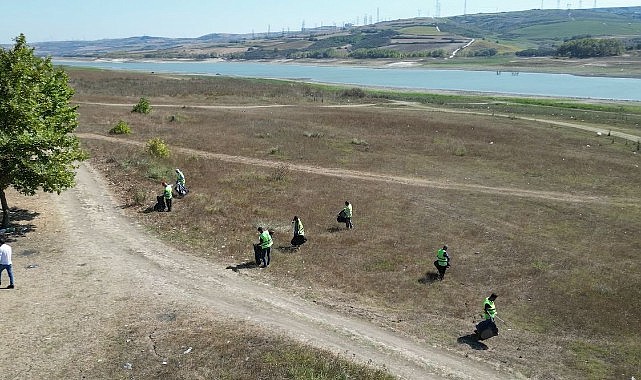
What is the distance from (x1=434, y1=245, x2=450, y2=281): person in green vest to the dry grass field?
0.46m

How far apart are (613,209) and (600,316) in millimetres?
16855

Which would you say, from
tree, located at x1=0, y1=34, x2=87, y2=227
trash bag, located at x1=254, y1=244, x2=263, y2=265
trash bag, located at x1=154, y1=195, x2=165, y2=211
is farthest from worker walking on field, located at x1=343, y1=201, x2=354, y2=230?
tree, located at x1=0, y1=34, x2=87, y2=227

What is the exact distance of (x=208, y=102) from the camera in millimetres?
87188

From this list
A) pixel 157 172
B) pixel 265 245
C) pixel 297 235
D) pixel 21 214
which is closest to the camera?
pixel 265 245

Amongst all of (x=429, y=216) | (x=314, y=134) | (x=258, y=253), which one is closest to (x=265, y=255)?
Result: (x=258, y=253)

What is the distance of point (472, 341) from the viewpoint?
18.8 meters

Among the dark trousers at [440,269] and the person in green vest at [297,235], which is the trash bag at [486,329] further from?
the person in green vest at [297,235]

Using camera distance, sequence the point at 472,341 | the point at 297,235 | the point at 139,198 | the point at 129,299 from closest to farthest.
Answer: the point at 472,341
the point at 129,299
the point at 297,235
the point at 139,198

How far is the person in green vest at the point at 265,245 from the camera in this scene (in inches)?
936

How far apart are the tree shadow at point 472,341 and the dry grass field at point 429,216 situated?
10 cm

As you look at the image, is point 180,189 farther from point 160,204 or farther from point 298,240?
point 298,240

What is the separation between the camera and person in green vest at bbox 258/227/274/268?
2377 centimetres

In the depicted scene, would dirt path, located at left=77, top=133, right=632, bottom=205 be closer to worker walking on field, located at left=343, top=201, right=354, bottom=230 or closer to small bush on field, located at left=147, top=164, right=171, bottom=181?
small bush on field, located at left=147, top=164, right=171, bottom=181

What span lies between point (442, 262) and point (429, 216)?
960cm
